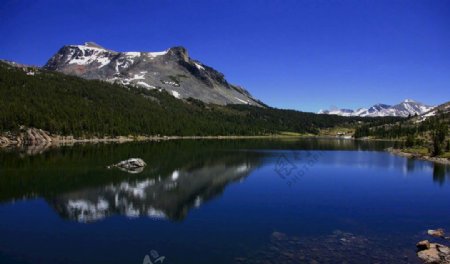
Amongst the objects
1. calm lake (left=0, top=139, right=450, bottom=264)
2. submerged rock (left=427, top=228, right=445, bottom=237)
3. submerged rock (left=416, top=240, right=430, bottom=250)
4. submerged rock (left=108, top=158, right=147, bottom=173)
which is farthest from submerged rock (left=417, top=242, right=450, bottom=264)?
submerged rock (left=108, top=158, right=147, bottom=173)

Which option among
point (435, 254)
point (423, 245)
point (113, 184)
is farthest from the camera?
point (113, 184)

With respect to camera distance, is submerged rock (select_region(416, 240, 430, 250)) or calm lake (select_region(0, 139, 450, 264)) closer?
calm lake (select_region(0, 139, 450, 264))

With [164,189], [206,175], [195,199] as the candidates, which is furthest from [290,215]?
[206,175]

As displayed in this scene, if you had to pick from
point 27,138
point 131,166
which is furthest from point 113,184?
point 27,138

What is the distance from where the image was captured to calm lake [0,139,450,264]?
33.8 m

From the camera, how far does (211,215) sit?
47750mm

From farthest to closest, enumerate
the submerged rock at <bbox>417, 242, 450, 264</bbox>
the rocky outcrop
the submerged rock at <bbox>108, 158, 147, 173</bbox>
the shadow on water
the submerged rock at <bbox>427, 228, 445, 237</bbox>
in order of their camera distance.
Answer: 1. the rocky outcrop
2. the submerged rock at <bbox>108, 158, 147, 173</bbox>
3. the shadow on water
4. the submerged rock at <bbox>427, 228, 445, 237</bbox>
5. the submerged rock at <bbox>417, 242, 450, 264</bbox>

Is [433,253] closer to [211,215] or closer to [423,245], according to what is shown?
[423,245]

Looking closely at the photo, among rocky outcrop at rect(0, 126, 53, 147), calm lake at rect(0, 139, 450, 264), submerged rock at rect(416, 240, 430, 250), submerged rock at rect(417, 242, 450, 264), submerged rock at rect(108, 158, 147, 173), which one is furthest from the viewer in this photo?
rocky outcrop at rect(0, 126, 53, 147)

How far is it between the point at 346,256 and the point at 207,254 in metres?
11.1

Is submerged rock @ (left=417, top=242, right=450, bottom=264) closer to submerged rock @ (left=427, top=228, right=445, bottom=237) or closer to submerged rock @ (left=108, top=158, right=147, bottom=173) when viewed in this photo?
submerged rock @ (left=427, top=228, right=445, bottom=237)

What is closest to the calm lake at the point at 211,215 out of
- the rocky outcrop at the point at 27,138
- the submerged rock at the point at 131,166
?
the submerged rock at the point at 131,166

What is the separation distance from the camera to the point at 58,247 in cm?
3478

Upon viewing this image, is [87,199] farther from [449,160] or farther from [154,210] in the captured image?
[449,160]
